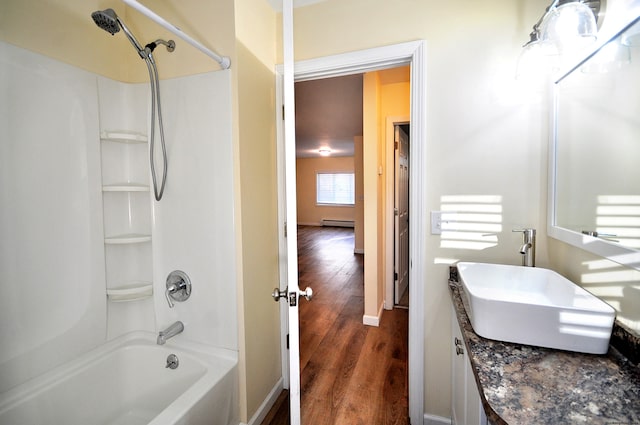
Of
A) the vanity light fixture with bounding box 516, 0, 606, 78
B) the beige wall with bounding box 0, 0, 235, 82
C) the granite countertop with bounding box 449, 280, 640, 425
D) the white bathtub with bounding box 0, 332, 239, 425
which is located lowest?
the white bathtub with bounding box 0, 332, 239, 425

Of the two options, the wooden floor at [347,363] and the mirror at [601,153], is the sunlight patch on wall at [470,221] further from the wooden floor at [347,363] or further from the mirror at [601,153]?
the wooden floor at [347,363]

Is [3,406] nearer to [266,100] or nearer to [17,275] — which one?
[17,275]

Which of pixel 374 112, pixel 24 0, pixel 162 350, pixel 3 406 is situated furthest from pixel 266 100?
pixel 3 406

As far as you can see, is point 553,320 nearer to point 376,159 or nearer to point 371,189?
point 371,189

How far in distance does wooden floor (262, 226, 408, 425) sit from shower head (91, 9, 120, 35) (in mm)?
2114

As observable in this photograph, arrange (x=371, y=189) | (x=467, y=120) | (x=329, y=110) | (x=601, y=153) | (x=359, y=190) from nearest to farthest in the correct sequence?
(x=601, y=153)
(x=467, y=120)
(x=371, y=189)
(x=329, y=110)
(x=359, y=190)

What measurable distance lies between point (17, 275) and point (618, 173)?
2315 millimetres

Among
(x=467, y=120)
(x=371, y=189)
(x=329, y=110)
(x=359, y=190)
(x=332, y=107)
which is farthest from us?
(x=359, y=190)

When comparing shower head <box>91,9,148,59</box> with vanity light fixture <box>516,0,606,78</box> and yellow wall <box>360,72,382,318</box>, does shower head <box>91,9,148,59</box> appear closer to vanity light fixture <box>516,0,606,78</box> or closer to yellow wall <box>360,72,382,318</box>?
vanity light fixture <box>516,0,606,78</box>

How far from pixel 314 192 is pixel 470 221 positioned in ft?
27.6

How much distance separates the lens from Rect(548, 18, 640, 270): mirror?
812 mm

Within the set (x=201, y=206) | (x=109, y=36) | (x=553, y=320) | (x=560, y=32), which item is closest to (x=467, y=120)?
(x=560, y=32)

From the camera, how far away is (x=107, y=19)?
1074 mm

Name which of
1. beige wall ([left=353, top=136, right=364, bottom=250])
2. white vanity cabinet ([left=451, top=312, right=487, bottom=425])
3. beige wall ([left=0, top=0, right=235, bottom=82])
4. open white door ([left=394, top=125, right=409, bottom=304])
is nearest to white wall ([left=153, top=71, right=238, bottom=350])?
beige wall ([left=0, top=0, right=235, bottom=82])
